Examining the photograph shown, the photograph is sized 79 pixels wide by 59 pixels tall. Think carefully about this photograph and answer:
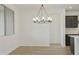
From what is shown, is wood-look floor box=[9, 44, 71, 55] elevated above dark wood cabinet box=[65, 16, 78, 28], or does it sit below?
below

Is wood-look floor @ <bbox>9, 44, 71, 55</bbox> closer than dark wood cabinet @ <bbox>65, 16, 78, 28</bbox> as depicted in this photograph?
Yes

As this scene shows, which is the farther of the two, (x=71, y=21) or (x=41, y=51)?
(x=71, y=21)

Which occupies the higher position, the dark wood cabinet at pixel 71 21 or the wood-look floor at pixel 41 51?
the dark wood cabinet at pixel 71 21

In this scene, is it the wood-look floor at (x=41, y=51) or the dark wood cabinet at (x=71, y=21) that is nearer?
the wood-look floor at (x=41, y=51)

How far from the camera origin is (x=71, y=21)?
33.9 feet

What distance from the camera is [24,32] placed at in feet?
32.9

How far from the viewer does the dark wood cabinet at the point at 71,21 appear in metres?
10.3

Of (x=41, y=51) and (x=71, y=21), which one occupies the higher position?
(x=71, y=21)

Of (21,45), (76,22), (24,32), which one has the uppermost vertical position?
(76,22)

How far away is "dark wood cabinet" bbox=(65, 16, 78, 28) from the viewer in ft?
33.9
